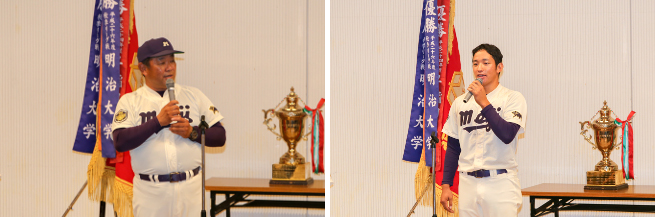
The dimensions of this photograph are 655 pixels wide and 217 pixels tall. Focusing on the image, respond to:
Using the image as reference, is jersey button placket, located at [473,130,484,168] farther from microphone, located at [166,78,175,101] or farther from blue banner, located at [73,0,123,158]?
blue banner, located at [73,0,123,158]

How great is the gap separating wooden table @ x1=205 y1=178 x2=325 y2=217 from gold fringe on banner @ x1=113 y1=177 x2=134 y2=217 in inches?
12.7

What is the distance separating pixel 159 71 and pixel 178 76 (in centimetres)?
62

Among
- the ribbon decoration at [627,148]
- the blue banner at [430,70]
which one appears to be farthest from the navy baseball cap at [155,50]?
the ribbon decoration at [627,148]

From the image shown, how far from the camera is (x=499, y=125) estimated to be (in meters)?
1.76

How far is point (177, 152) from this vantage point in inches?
77.9

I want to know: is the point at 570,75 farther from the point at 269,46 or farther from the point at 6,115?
the point at 6,115

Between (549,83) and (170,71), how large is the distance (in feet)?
6.16

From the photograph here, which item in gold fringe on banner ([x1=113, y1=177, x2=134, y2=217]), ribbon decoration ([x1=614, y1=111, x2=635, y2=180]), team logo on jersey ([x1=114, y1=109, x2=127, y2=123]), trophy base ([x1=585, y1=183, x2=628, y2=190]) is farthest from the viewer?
ribbon decoration ([x1=614, y1=111, x2=635, y2=180])

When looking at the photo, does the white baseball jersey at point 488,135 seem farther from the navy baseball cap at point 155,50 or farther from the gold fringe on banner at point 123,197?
the gold fringe on banner at point 123,197

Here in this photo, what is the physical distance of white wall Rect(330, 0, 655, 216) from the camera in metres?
2.69

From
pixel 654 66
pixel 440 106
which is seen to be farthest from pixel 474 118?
pixel 654 66

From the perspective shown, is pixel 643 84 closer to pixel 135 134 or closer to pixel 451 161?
pixel 451 161

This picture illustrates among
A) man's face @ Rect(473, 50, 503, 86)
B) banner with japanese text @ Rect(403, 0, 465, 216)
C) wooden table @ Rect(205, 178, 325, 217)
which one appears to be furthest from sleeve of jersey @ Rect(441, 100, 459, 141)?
wooden table @ Rect(205, 178, 325, 217)

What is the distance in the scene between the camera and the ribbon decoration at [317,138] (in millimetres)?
2492
